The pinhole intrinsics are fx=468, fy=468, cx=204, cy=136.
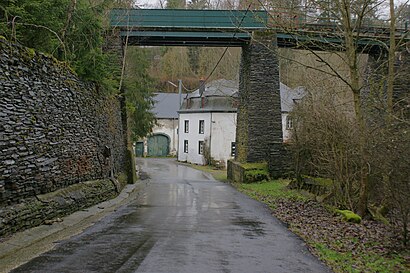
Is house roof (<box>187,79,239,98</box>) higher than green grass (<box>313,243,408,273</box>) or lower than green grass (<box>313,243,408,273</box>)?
higher

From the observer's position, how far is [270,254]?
820cm

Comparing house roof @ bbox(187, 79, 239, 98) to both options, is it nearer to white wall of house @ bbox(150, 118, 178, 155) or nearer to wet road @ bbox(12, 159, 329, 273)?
white wall of house @ bbox(150, 118, 178, 155)

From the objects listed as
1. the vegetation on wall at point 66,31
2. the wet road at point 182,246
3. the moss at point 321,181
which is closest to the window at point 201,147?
the vegetation on wall at point 66,31

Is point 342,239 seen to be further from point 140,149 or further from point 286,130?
point 140,149

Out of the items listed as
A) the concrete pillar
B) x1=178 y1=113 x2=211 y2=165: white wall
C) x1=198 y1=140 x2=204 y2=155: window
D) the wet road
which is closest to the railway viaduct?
the concrete pillar

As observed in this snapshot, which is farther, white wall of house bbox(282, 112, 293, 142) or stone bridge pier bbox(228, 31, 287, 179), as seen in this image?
stone bridge pier bbox(228, 31, 287, 179)

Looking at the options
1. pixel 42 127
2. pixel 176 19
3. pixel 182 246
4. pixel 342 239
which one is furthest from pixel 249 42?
pixel 182 246

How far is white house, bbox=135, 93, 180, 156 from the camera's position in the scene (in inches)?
2299

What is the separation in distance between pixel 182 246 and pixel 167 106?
52.0 m

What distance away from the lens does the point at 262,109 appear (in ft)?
81.8

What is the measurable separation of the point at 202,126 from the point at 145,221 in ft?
120

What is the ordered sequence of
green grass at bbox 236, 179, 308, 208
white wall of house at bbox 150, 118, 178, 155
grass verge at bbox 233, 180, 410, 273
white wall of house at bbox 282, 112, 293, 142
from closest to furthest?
grass verge at bbox 233, 180, 410, 273 < green grass at bbox 236, 179, 308, 208 < white wall of house at bbox 282, 112, 293, 142 < white wall of house at bbox 150, 118, 178, 155

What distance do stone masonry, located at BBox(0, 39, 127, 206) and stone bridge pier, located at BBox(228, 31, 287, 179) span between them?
10390 millimetres

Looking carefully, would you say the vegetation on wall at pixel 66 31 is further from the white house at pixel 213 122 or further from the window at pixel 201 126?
the window at pixel 201 126
